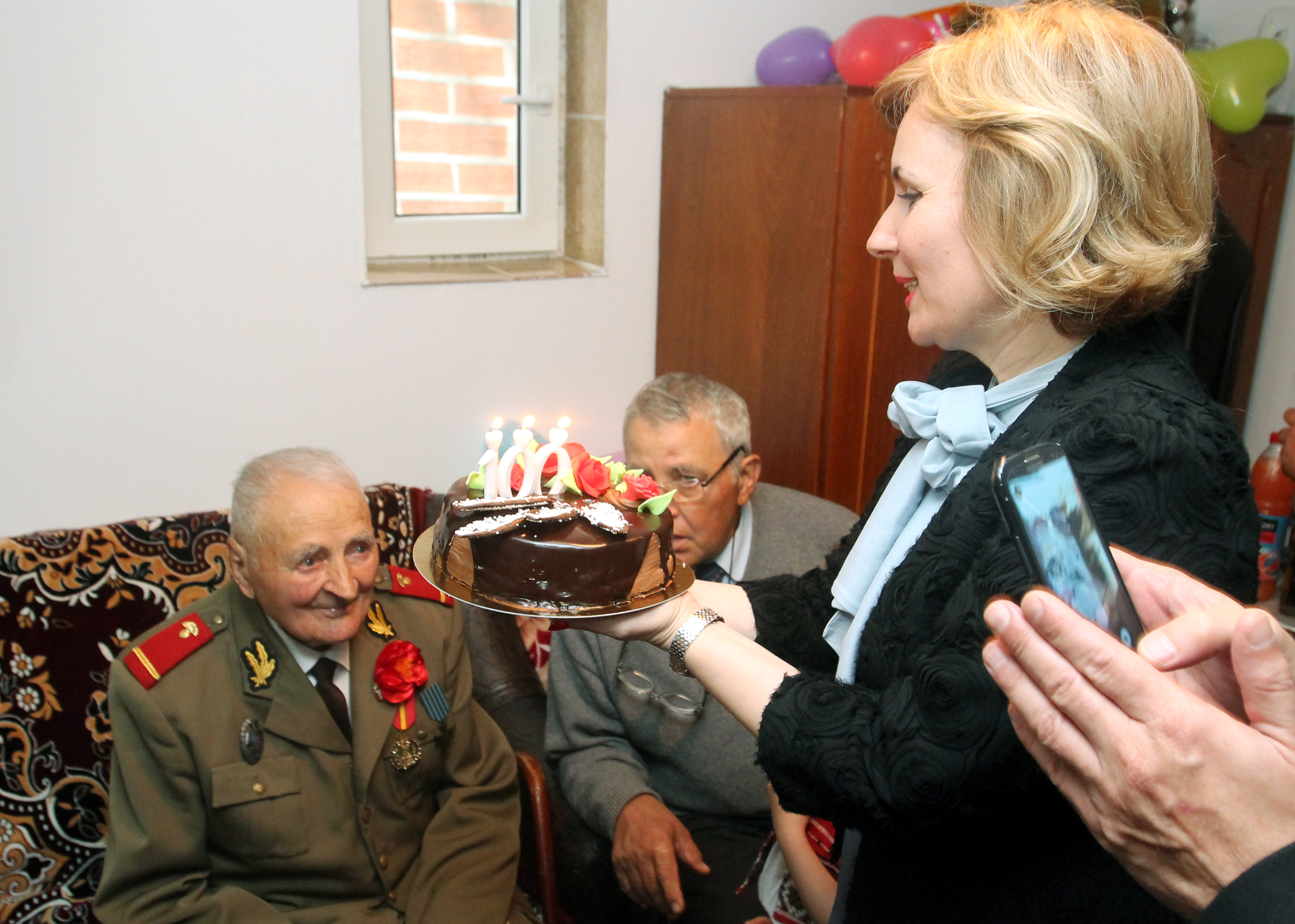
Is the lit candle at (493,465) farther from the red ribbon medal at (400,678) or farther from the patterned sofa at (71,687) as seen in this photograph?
the patterned sofa at (71,687)

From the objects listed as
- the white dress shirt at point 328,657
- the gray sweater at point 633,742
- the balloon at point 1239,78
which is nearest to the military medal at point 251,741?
the white dress shirt at point 328,657

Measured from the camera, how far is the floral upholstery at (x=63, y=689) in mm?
1924

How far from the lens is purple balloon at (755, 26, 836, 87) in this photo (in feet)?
9.61

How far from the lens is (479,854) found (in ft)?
6.54

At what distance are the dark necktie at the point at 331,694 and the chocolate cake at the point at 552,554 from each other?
2.40 ft

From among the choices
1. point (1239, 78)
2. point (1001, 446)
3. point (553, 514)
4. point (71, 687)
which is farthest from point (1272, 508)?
point (71, 687)

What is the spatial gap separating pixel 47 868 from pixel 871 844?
1.59m

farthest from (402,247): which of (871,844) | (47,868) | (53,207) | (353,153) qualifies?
(871,844)

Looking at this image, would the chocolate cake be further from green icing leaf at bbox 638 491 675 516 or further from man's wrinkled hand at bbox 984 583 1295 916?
man's wrinkled hand at bbox 984 583 1295 916

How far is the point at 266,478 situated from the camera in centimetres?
191

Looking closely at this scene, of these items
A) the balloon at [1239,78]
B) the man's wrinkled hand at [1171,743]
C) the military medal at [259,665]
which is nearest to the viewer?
the man's wrinkled hand at [1171,743]

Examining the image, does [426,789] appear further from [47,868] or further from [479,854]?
[47,868]

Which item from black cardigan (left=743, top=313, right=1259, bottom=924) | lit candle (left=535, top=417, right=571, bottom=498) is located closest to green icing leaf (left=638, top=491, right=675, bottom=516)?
lit candle (left=535, top=417, right=571, bottom=498)

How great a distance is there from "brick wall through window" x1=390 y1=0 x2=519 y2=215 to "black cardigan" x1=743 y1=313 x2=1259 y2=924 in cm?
A: 209
